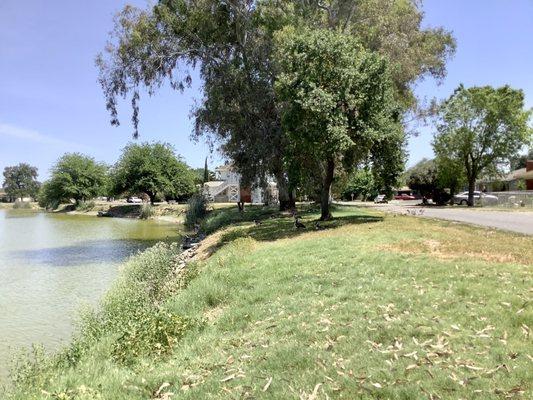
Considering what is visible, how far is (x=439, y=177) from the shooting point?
174 ft

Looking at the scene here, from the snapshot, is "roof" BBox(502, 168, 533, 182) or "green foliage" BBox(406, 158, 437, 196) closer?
"green foliage" BBox(406, 158, 437, 196)

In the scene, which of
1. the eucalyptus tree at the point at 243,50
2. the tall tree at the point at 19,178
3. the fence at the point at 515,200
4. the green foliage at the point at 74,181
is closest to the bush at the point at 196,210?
the eucalyptus tree at the point at 243,50

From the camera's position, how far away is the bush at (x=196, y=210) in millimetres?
42594

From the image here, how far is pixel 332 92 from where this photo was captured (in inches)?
782

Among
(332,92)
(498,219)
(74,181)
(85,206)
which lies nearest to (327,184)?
(332,92)

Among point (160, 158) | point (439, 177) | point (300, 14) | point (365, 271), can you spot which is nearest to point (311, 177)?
point (300, 14)

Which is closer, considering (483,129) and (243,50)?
(243,50)

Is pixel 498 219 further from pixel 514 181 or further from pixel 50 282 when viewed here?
pixel 514 181

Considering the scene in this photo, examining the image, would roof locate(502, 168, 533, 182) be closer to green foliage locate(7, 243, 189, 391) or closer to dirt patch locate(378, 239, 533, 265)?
dirt patch locate(378, 239, 533, 265)

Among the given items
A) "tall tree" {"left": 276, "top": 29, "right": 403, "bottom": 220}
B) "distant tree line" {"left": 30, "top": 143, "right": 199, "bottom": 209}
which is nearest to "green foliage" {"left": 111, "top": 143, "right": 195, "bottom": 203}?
"distant tree line" {"left": 30, "top": 143, "right": 199, "bottom": 209}

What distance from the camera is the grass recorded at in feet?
18.2

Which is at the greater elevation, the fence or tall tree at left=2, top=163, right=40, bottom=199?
tall tree at left=2, top=163, right=40, bottom=199

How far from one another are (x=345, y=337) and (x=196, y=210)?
37177 millimetres

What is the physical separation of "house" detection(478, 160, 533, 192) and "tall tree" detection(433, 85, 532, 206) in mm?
5111
